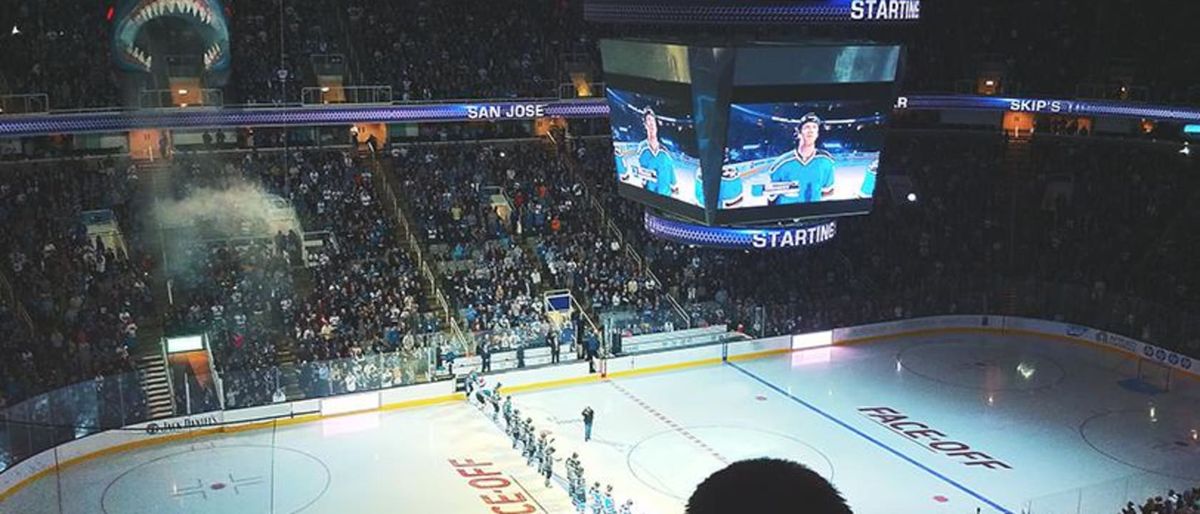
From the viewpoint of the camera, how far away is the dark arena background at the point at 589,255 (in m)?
20.8

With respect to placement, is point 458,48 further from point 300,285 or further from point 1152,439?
point 1152,439

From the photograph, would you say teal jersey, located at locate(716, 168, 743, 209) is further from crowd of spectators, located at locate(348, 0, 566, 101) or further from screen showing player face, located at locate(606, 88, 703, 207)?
crowd of spectators, located at locate(348, 0, 566, 101)

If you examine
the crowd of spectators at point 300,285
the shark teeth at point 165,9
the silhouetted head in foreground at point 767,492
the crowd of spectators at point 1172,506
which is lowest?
the crowd of spectators at point 1172,506

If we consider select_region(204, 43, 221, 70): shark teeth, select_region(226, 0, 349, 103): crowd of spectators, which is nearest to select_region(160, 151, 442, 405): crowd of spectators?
select_region(226, 0, 349, 103): crowd of spectators

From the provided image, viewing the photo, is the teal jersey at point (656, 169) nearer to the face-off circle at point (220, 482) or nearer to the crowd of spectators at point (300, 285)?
the crowd of spectators at point (300, 285)

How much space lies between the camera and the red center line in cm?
2244

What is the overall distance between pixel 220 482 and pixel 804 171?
12437 millimetres

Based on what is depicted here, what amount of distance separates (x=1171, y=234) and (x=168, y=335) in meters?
27.2

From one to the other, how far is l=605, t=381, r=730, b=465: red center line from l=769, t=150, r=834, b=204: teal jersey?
205 inches

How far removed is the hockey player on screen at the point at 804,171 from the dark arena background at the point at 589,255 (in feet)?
0.23

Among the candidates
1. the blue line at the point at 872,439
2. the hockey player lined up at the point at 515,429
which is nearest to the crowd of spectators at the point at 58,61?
the hockey player lined up at the point at 515,429

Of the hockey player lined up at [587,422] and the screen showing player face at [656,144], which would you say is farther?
the hockey player lined up at [587,422]

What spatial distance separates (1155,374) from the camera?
91.5 feet

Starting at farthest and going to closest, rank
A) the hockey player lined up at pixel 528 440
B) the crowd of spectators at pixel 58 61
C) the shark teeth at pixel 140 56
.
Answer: the crowd of spectators at pixel 58 61 → the hockey player lined up at pixel 528 440 → the shark teeth at pixel 140 56
